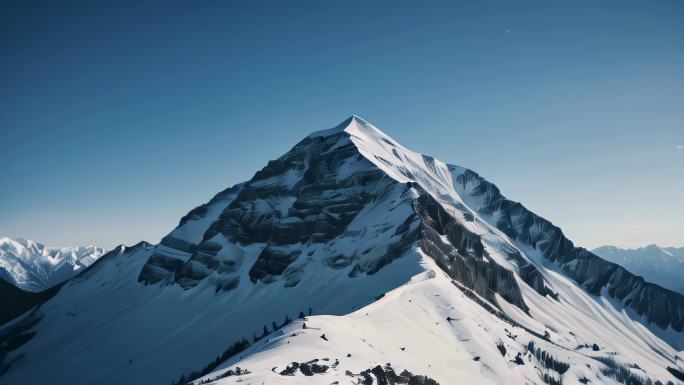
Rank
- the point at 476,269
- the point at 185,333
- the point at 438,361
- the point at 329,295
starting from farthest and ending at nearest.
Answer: the point at 185,333 < the point at 476,269 < the point at 329,295 < the point at 438,361

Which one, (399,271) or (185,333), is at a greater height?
(399,271)

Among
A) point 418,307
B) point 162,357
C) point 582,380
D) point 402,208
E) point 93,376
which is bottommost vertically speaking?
point 93,376

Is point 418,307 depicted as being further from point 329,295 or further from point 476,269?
point 476,269

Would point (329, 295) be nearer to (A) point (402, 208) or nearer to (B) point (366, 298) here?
(B) point (366, 298)

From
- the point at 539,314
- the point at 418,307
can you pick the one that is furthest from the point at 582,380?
the point at 539,314

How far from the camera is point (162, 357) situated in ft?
564

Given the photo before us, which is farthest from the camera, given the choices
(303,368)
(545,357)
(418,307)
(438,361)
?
(545,357)

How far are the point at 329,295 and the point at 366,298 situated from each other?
23696 mm

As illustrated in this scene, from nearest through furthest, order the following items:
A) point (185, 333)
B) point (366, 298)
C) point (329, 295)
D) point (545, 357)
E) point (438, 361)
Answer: point (438, 361) < point (545, 357) < point (366, 298) < point (329, 295) < point (185, 333)

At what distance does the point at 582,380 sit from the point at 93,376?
162876 millimetres

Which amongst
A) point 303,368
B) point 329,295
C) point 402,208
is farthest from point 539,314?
point 303,368

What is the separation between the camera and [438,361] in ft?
299

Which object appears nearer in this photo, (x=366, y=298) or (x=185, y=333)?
(x=366, y=298)

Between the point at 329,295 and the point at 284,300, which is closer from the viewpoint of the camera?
the point at 329,295
